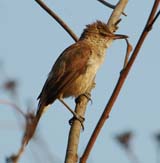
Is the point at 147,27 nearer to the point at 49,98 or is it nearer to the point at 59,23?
the point at 59,23

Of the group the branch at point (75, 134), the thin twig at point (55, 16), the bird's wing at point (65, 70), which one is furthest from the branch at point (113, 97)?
the bird's wing at point (65, 70)

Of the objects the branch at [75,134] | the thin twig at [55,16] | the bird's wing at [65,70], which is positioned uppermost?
the thin twig at [55,16]

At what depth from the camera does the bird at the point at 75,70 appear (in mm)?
6102

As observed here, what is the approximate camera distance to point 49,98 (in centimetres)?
596

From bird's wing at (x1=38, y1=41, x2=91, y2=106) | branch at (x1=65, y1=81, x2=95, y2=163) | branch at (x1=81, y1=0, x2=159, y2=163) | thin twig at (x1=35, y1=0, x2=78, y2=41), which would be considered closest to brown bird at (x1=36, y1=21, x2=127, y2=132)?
bird's wing at (x1=38, y1=41, x2=91, y2=106)

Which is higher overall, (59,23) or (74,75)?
(59,23)

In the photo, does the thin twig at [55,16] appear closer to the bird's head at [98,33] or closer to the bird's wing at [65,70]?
the bird's wing at [65,70]

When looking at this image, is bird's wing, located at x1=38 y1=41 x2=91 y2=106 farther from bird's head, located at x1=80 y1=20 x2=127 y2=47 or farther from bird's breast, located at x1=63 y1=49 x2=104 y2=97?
bird's head, located at x1=80 y1=20 x2=127 y2=47

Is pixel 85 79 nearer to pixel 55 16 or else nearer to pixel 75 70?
pixel 75 70

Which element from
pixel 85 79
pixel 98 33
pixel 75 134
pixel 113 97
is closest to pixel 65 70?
pixel 85 79

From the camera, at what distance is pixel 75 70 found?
6348mm

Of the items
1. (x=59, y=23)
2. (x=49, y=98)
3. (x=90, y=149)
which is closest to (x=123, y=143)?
(x=90, y=149)

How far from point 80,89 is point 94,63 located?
0.53 m

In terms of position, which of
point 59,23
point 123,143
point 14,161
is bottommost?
point 123,143
